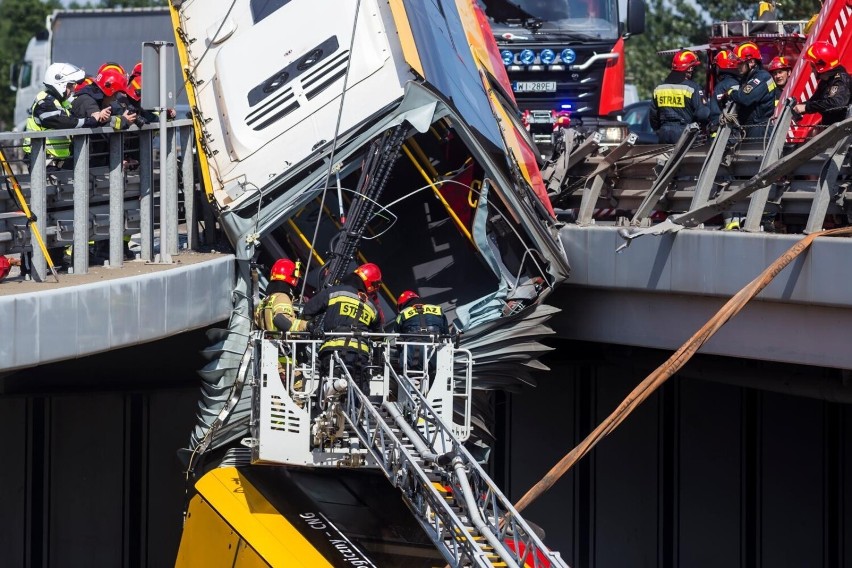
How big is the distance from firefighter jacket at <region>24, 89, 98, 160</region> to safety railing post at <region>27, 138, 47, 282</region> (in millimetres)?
1452

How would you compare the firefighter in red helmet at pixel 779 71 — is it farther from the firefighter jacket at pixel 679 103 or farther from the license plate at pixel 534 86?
the license plate at pixel 534 86

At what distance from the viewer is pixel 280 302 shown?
10734 millimetres

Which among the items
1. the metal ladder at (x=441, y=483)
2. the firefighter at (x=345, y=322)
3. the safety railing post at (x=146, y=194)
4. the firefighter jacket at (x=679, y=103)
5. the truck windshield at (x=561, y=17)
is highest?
the truck windshield at (x=561, y=17)

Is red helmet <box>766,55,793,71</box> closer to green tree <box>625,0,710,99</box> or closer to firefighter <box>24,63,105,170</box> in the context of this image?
firefighter <box>24,63,105,170</box>

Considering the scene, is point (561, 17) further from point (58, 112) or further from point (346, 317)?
point (346, 317)

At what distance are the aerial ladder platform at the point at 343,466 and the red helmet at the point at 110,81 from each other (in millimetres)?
3370

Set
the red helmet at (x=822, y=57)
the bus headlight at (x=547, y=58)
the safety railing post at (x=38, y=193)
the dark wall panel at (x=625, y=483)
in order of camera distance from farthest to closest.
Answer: the bus headlight at (x=547, y=58) < the dark wall panel at (x=625, y=483) < the red helmet at (x=822, y=57) < the safety railing post at (x=38, y=193)

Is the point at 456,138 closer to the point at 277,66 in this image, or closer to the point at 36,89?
the point at 277,66

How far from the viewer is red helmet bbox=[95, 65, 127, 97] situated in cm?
1261

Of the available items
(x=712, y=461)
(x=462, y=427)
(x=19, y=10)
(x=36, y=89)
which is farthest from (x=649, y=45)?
(x=462, y=427)

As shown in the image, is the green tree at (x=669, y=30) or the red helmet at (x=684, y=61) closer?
A: the red helmet at (x=684, y=61)

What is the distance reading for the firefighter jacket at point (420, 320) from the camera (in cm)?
1073

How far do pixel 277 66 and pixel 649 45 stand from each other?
112ft

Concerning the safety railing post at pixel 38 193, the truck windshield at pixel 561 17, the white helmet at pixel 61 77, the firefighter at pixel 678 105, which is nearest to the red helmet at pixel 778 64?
the firefighter at pixel 678 105
